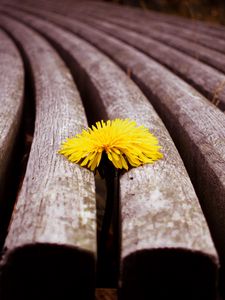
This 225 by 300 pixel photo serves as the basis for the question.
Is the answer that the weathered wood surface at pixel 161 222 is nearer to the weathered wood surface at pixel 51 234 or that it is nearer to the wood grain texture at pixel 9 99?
the weathered wood surface at pixel 51 234

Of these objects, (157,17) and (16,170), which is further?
(157,17)

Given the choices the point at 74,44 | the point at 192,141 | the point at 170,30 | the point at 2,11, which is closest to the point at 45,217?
the point at 192,141

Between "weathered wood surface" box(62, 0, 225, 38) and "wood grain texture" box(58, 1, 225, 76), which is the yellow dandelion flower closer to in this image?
"wood grain texture" box(58, 1, 225, 76)

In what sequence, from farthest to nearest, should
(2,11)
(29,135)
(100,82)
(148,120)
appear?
(2,11) → (29,135) → (100,82) → (148,120)

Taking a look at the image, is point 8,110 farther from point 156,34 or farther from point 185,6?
point 185,6

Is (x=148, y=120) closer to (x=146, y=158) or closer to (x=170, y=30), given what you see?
(x=146, y=158)

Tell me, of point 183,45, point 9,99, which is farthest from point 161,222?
point 183,45

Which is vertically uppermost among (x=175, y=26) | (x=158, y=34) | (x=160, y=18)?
(x=160, y=18)

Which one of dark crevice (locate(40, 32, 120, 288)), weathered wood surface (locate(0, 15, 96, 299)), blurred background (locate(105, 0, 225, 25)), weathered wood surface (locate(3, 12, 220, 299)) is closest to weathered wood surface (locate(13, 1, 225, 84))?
dark crevice (locate(40, 32, 120, 288))
